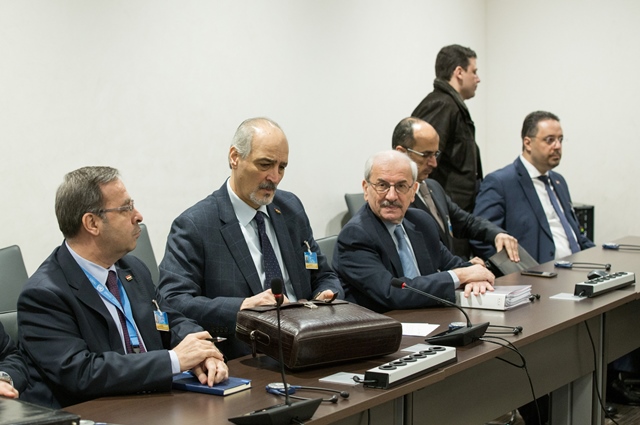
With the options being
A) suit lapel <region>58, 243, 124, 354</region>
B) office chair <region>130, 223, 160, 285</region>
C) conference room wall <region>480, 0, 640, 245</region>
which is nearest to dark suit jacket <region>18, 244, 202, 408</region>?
suit lapel <region>58, 243, 124, 354</region>

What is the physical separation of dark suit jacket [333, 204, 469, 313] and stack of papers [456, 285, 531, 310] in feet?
0.22

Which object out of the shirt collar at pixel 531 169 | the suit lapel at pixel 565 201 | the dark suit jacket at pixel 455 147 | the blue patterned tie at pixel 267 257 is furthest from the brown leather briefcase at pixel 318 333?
the dark suit jacket at pixel 455 147

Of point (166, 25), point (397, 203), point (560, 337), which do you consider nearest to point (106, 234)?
point (397, 203)

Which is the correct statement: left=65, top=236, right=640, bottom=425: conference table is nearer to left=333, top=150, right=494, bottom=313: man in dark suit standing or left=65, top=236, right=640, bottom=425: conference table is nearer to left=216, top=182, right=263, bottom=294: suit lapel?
left=333, top=150, right=494, bottom=313: man in dark suit standing

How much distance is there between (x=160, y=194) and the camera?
4.60 metres

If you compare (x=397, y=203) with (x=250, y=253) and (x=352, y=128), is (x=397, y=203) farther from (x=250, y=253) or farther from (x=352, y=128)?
(x=352, y=128)

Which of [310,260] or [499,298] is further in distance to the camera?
[310,260]

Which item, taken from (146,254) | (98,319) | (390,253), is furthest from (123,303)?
(146,254)

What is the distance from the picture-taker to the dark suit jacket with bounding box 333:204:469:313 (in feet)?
11.0

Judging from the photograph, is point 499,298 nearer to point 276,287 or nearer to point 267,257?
point 267,257

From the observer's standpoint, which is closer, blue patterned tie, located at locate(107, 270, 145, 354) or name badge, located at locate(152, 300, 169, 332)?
blue patterned tie, located at locate(107, 270, 145, 354)

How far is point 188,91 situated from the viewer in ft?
15.5

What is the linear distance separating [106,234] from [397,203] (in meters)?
1.44

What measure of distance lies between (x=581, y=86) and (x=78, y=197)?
547 centimetres
